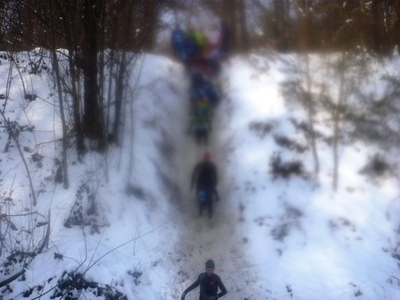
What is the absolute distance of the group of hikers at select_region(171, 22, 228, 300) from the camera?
35.1 ft

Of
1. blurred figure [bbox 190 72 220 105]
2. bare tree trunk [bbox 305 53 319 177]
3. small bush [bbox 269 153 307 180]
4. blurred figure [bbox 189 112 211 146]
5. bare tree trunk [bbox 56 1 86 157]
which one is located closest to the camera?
bare tree trunk [bbox 56 1 86 157]

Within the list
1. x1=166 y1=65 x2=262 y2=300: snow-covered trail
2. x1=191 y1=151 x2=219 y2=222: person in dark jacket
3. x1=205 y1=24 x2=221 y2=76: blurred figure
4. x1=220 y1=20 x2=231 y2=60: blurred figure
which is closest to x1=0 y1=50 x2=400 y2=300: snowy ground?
x1=166 y1=65 x2=262 y2=300: snow-covered trail

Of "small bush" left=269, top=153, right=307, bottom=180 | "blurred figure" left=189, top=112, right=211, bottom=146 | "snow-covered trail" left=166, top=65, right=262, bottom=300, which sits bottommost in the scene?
"snow-covered trail" left=166, top=65, right=262, bottom=300

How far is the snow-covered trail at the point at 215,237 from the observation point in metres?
8.58

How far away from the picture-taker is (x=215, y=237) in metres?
9.96

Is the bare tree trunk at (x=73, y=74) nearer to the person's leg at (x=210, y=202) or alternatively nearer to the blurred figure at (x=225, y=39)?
the person's leg at (x=210, y=202)

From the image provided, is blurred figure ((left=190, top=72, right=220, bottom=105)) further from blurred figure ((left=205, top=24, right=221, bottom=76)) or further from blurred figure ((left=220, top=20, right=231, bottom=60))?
blurred figure ((left=220, top=20, right=231, bottom=60))

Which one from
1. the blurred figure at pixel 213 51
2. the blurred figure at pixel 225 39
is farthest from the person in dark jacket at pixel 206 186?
the blurred figure at pixel 225 39

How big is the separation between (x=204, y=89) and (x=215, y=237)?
870 centimetres

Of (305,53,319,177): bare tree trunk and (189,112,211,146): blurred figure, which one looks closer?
(305,53,319,177): bare tree trunk

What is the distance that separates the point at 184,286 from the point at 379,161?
7522 mm

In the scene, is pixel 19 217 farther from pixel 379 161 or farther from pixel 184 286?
pixel 379 161

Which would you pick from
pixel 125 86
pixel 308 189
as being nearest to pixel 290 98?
pixel 308 189

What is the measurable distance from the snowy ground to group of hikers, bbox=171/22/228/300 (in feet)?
2.07
